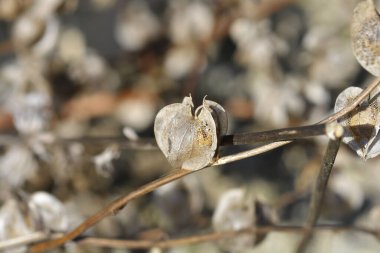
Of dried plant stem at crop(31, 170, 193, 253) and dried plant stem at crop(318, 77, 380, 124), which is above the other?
dried plant stem at crop(31, 170, 193, 253)

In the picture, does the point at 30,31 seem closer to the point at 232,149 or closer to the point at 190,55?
the point at 190,55

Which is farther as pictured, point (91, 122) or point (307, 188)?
point (91, 122)

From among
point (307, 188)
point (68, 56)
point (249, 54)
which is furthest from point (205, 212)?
point (68, 56)

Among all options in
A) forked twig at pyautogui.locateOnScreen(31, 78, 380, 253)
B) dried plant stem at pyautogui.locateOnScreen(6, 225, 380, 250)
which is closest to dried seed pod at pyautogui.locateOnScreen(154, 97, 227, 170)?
forked twig at pyautogui.locateOnScreen(31, 78, 380, 253)

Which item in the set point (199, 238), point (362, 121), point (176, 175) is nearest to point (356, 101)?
point (362, 121)

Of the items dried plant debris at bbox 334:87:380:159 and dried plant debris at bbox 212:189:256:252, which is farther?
dried plant debris at bbox 212:189:256:252

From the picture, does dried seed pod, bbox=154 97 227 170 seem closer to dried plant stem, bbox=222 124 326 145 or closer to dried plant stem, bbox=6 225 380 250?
dried plant stem, bbox=222 124 326 145

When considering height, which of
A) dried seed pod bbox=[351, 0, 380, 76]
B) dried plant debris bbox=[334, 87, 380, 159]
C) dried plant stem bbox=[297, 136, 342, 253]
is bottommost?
dried plant stem bbox=[297, 136, 342, 253]

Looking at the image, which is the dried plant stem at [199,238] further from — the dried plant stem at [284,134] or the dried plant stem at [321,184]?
the dried plant stem at [284,134]
